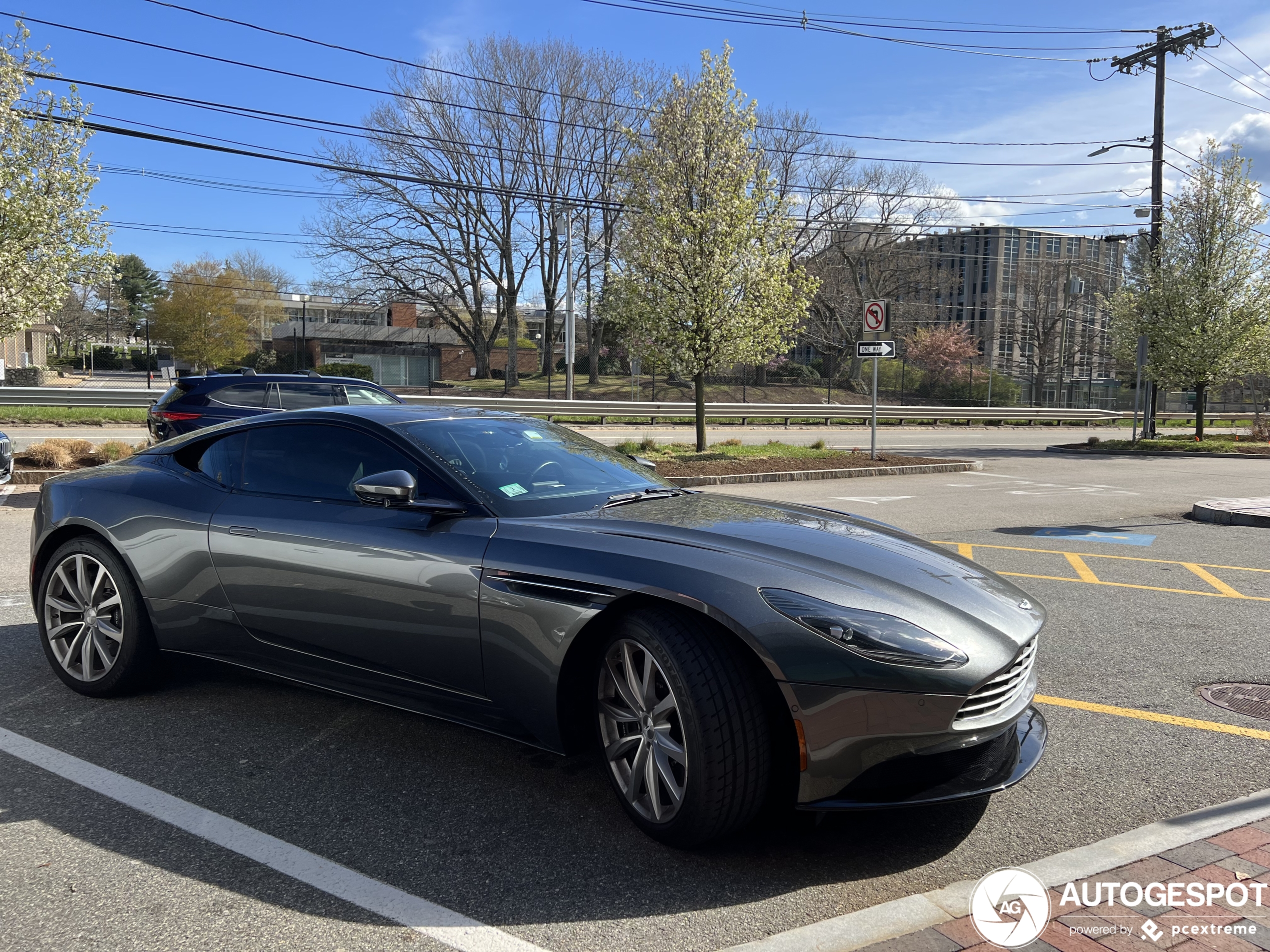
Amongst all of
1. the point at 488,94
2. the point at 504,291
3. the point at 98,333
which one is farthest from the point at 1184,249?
the point at 98,333

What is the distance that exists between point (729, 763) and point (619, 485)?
1614 millimetres

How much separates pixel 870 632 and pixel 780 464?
1449 centimetres

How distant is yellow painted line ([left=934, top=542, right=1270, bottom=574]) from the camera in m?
8.20

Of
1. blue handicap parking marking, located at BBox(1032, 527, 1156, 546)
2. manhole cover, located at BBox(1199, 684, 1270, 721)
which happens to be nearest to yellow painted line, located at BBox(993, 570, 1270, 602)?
manhole cover, located at BBox(1199, 684, 1270, 721)

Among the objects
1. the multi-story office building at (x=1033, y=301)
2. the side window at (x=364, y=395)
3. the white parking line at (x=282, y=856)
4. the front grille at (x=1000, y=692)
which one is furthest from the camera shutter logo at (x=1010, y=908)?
the multi-story office building at (x=1033, y=301)

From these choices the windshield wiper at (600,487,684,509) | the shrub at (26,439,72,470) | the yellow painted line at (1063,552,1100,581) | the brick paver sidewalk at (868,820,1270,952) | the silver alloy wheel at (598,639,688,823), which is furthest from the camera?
the shrub at (26,439,72,470)

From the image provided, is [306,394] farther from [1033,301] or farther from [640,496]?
[1033,301]

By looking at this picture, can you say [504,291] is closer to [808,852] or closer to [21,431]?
[21,431]

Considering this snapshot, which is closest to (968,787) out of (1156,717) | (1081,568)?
(1156,717)

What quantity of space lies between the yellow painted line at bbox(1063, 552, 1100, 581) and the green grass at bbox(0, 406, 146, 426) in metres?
20.9

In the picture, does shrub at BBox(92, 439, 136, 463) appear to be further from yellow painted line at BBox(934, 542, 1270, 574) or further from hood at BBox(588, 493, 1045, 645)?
hood at BBox(588, 493, 1045, 645)

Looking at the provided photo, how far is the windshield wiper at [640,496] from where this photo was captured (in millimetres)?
3871

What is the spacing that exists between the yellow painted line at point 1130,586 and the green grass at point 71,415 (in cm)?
2107

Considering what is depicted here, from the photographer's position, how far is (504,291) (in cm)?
4769
